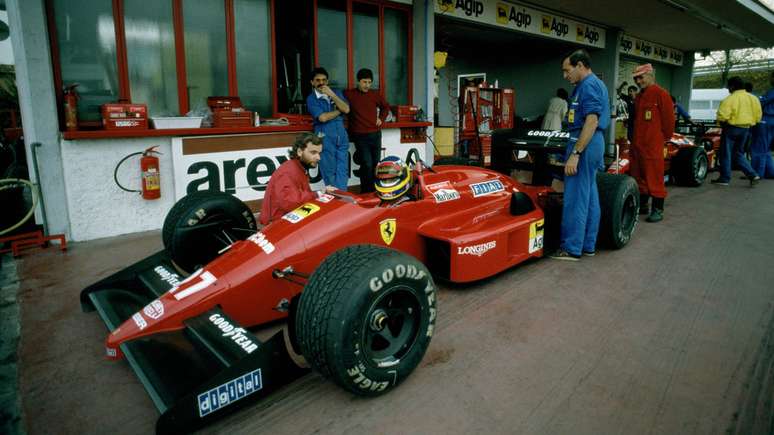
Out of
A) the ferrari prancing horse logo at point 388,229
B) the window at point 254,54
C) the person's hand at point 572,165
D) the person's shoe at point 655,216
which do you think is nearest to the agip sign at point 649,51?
the person's shoe at point 655,216

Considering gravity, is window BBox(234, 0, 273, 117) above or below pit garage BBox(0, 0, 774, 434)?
above

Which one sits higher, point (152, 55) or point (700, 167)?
point (152, 55)

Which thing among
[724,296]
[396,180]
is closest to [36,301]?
[396,180]

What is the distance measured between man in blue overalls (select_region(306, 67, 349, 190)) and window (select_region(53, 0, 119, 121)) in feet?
7.25

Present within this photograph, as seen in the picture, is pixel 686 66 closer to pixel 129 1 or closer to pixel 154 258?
pixel 129 1

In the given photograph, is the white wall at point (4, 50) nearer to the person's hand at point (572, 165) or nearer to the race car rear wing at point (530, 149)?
the race car rear wing at point (530, 149)

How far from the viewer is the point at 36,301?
3.53 metres

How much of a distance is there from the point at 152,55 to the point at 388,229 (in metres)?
4.13

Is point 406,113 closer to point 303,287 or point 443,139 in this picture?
point 443,139

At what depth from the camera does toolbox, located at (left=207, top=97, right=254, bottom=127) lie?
573 centimetres

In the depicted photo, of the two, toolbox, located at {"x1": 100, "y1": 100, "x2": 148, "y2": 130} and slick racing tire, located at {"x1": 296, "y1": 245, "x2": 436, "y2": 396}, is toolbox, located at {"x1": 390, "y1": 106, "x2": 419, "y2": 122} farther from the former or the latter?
slick racing tire, located at {"x1": 296, "y1": 245, "x2": 436, "y2": 396}

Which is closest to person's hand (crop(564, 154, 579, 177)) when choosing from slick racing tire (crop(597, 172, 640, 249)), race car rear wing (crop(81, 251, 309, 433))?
slick racing tire (crop(597, 172, 640, 249))

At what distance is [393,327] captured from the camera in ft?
8.05

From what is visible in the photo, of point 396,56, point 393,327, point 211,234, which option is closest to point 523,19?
point 396,56
